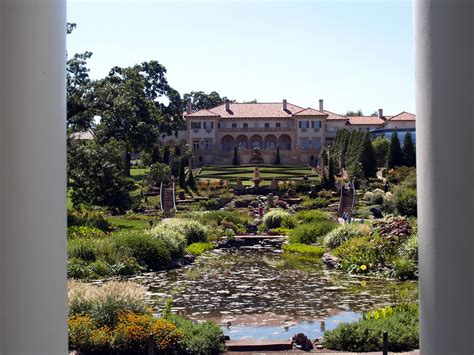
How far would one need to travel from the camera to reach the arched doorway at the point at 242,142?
245 feet

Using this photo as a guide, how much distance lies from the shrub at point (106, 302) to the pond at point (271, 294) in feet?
5.50

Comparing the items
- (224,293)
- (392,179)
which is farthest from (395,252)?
(392,179)

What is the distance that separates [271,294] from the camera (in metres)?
13.3

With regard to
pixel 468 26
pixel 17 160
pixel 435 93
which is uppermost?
pixel 468 26

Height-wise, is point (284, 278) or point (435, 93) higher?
point (435, 93)

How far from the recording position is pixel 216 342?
7617 mm

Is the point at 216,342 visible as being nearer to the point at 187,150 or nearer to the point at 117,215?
the point at 117,215

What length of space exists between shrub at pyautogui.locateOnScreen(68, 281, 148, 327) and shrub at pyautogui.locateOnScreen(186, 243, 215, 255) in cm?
1173

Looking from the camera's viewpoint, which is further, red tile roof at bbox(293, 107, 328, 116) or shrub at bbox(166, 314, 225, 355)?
red tile roof at bbox(293, 107, 328, 116)

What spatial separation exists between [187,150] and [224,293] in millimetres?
49629

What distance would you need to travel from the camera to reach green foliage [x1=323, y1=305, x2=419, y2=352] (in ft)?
25.0

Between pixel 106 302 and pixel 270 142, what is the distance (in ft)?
221

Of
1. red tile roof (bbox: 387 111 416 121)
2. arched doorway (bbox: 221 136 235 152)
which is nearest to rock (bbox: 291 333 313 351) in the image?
arched doorway (bbox: 221 136 235 152)

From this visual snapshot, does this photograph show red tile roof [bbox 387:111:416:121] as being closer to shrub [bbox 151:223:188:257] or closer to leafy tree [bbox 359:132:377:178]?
leafy tree [bbox 359:132:377:178]
